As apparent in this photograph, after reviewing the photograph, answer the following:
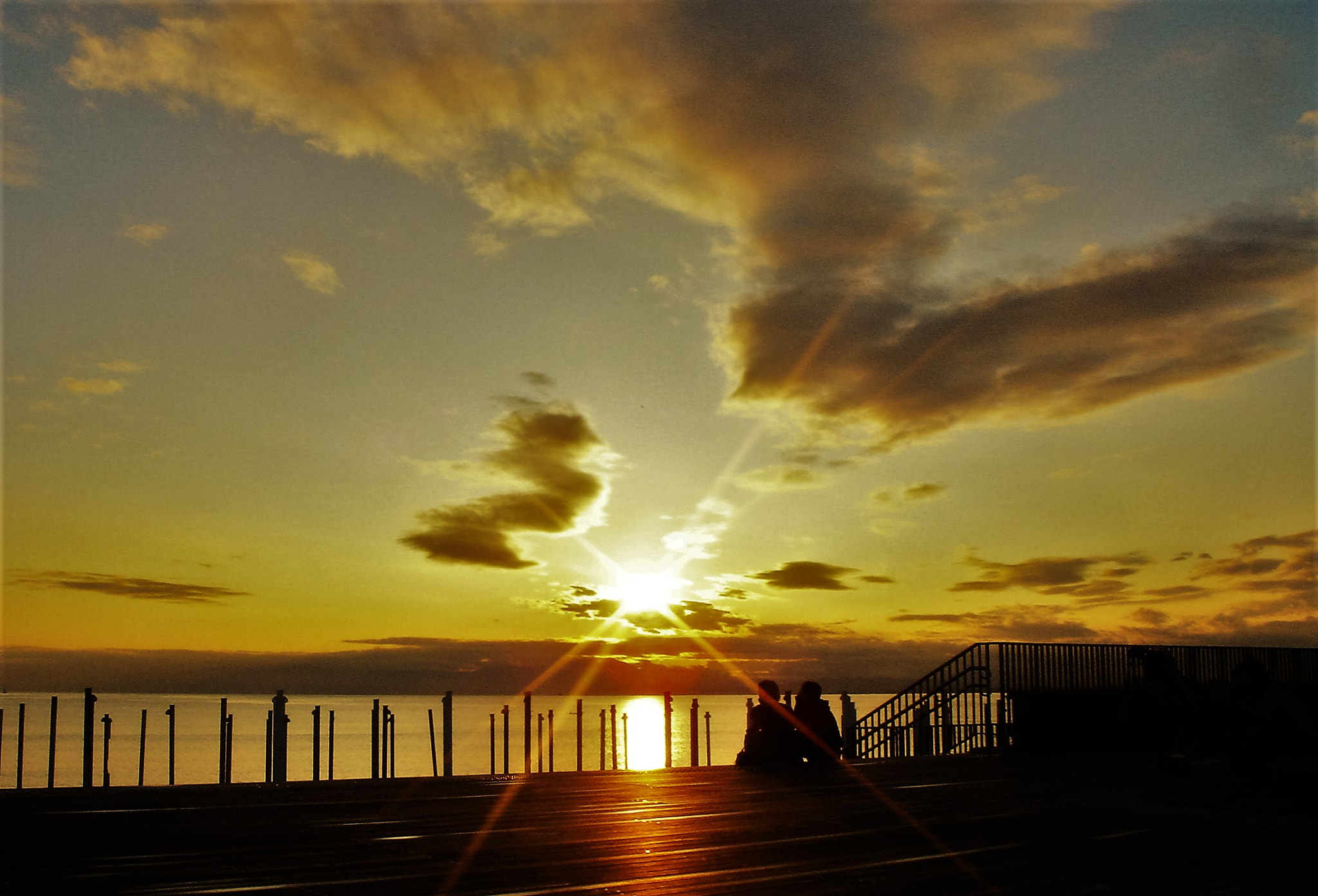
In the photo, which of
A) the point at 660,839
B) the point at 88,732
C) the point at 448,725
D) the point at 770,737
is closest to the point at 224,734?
the point at 88,732

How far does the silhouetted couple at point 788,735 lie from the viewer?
16.3 m

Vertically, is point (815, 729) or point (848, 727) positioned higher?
point (815, 729)

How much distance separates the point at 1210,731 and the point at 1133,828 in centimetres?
1277

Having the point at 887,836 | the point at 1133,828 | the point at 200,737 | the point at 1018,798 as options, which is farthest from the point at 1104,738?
the point at 200,737

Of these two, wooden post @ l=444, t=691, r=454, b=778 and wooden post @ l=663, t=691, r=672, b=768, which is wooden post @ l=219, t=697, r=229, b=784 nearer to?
wooden post @ l=444, t=691, r=454, b=778

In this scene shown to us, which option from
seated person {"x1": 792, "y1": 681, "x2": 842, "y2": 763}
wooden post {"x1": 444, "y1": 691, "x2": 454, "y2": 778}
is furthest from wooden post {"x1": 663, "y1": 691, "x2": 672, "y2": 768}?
seated person {"x1": 792, "y1": 681, "x2": 842, "y2": 763}

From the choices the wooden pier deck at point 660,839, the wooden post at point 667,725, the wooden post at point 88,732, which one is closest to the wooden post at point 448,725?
the wooden post at point 667,725

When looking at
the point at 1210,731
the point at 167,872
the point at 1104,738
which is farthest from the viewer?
the point at 1104,738

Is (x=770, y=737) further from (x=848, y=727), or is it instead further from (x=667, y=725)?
(x=667, y=725)

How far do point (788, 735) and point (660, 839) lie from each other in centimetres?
836

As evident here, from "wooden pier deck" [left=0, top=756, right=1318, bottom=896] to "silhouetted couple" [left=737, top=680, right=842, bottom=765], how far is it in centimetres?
285

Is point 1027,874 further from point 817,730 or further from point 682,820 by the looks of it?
point 817,730

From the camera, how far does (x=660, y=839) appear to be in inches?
332

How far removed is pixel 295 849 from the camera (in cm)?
777
